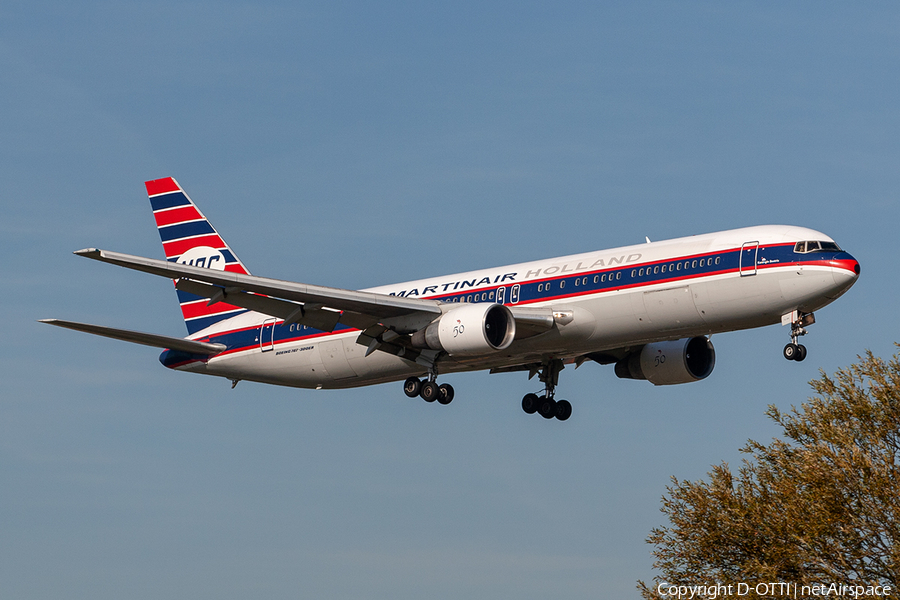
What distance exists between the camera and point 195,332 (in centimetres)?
4972

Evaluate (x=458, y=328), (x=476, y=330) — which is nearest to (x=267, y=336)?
(x=458, y=328)

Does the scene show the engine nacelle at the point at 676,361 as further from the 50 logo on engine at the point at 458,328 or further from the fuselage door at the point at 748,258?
the 50 logo on engine at the point at 458,328

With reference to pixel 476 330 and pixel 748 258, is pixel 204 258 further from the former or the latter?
pixel 748 258

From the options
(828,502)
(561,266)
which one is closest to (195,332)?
(561,266)

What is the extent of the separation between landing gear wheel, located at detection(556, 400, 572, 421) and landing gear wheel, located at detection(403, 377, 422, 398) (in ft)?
20.9

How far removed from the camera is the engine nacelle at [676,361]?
1797 inches

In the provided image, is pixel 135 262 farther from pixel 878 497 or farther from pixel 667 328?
pixel 878 497

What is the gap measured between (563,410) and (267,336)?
11398 millimetres

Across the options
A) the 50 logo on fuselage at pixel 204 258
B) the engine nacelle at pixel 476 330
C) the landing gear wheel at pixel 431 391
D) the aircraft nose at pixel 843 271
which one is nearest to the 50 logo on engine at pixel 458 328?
the engine nacelle at pixel 476 330

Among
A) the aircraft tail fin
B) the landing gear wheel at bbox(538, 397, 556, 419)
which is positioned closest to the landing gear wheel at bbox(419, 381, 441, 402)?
the landing gear wheel at bbox(538, 397, 556, 419)

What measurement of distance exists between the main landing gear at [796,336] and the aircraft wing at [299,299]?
11.2 metres

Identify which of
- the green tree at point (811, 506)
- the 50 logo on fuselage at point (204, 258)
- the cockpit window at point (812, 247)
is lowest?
the green tree at point (811, 506)

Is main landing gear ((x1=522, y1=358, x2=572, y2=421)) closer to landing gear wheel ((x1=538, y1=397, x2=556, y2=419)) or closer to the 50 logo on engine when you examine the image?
landing gear wheel ((x1=538, y1=397, x2=556, y2=419))

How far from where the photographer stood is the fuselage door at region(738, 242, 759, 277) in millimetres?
37625
